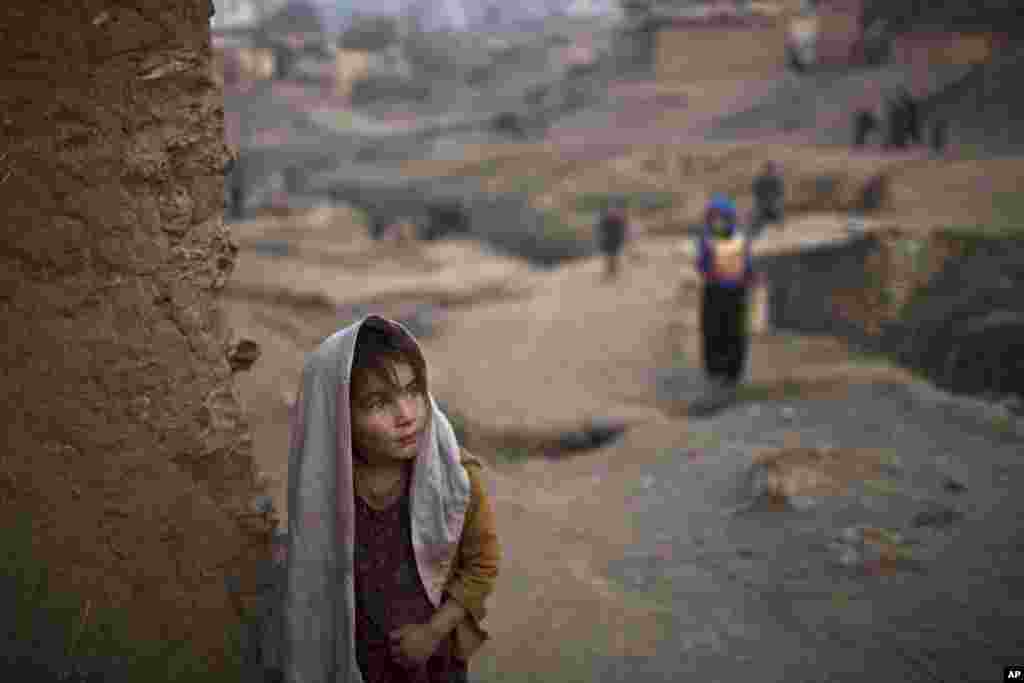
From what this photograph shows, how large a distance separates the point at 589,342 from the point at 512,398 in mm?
3201

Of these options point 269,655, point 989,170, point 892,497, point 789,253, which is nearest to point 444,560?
point 269,655

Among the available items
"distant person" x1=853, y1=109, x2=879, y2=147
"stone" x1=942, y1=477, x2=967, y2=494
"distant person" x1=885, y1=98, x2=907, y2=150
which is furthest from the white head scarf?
"distant person" x1=853, y1=109, x2=879, y2=147

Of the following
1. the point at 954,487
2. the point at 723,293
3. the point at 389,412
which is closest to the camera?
the point at 389,412

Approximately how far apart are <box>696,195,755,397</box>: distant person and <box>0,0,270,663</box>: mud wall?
20.1ft

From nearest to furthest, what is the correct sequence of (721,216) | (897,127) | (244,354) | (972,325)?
1. (244,354)
2. (721,216)
3. (972,325)
4. (897,127)

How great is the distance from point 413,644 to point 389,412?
1.77 feet

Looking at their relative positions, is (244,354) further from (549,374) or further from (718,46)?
(718,46)

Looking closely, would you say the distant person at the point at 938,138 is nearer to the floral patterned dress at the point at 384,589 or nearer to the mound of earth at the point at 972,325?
the mound of earth at the point at 972,325

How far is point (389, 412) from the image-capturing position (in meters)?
2.15

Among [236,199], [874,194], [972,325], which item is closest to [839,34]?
[874,194]

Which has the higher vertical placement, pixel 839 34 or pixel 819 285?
pixel 839 34

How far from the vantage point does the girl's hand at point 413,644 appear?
7.18ft

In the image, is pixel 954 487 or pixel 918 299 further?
pixel 918 299

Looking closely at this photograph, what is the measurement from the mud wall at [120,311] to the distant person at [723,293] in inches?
241
